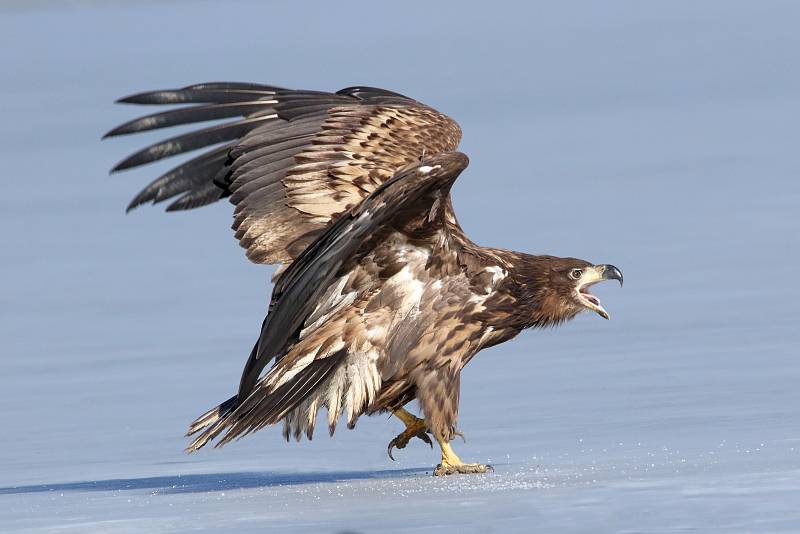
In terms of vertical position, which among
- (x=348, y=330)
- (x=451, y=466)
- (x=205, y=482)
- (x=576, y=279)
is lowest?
(x=205, y=482)

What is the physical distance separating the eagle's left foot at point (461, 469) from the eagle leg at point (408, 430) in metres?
0.48

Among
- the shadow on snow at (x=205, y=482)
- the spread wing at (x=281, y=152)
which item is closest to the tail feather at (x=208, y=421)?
the shadow on snow at (x=205, y=482)

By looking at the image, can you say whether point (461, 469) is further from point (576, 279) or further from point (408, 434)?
point (576, 279)

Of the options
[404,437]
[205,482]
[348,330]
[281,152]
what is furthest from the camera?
[281,152]

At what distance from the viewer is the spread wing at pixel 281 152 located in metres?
9.76

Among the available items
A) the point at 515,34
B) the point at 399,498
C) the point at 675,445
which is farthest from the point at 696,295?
the point at 515,34

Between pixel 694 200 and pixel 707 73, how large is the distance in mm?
7739

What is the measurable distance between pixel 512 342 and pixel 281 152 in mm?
2387

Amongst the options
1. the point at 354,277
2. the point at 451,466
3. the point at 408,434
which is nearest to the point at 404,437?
the point at 408,434

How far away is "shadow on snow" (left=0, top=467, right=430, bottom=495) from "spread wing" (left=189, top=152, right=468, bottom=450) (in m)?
0.20

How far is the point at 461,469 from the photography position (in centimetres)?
909

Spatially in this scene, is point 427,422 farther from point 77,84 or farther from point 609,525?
point 77,84

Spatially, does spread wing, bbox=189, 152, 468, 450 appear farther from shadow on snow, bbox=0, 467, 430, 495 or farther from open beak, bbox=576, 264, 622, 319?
open beak, bbox=576, 264, 622, 319

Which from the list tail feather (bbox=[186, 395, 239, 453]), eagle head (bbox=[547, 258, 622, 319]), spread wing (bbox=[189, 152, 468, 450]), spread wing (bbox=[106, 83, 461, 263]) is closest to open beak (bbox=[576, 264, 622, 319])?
eagle head (bbox=[547, 258, 622, 319])
